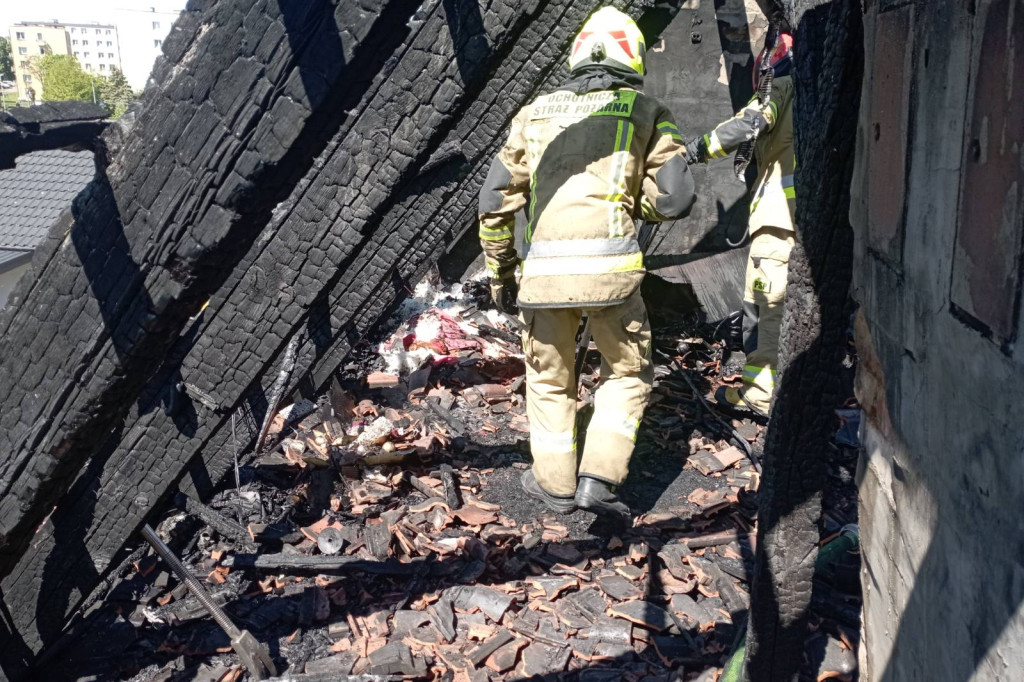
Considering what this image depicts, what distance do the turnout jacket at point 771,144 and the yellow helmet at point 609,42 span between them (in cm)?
128

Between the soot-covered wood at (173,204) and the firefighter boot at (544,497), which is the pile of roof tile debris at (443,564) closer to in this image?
the firefighter boot at (544,497)

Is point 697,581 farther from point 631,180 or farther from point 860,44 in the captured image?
point 860,44

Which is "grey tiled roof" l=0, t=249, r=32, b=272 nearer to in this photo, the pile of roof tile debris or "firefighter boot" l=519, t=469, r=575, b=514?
the pile of roof tile debris

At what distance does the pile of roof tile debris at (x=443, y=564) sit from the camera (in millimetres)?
3299

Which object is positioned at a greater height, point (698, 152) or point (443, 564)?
point (698, 152)

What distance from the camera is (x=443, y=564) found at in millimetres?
3855

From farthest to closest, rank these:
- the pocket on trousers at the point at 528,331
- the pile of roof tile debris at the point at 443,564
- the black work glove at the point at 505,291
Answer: the black work glove at the point at 505,291 → the pocket on trousers at the point at 528,331 → the pile of roof tile debris at the point at 443,564

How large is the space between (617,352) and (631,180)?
3.07 ft

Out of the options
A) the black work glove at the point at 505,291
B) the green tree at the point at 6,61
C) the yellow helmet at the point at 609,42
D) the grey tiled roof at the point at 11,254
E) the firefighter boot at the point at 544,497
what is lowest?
the firefighter boot at the point at 544,497

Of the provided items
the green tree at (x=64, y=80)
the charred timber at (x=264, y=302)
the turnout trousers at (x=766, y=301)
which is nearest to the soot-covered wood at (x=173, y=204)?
the charred timber at (x=264, y=302)

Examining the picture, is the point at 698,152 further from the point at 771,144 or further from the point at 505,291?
the point at 505,291

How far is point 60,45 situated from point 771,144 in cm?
13180

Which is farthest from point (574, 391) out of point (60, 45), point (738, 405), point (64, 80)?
point (60, 45)

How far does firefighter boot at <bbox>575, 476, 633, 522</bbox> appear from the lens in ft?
13.1
